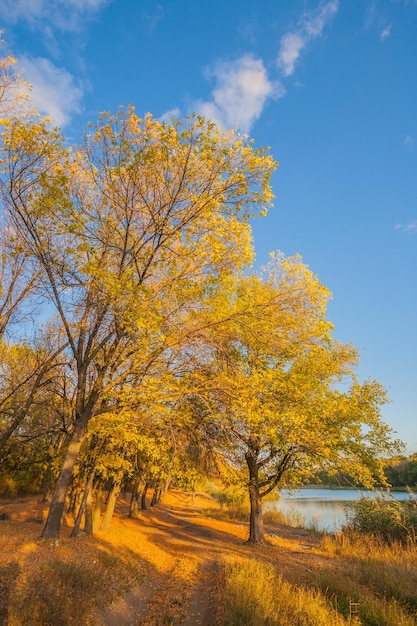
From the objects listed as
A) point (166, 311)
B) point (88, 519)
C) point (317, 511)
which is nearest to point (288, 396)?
point (166, 311)

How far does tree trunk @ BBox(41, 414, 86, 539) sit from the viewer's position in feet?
34.7

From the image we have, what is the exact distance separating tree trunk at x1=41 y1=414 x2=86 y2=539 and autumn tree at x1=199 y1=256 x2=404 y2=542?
13.2 feet

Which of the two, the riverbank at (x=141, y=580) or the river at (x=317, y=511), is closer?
the riverbank at (x=141, y=580)

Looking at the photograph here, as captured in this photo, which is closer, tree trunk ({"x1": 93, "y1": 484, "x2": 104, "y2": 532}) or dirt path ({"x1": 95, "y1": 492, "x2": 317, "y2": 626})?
dirt path ({"x1": 95, "y1": 492, "x2": 317, "y2": 626})

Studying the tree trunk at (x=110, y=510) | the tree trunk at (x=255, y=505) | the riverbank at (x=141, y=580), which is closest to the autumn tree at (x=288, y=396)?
the tree trunk at (x=255, y=505)

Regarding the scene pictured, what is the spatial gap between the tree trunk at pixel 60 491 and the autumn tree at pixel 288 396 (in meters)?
4.03

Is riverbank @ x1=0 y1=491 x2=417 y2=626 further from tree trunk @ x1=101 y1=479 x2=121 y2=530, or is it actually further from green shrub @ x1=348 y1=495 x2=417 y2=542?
tree trunk @ x1=101 y1=479 x2=121 y2=530

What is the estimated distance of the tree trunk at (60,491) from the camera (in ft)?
34.7

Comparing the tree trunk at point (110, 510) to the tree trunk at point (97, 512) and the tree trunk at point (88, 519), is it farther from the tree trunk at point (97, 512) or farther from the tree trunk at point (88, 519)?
the tree trunk at point (88, 519)

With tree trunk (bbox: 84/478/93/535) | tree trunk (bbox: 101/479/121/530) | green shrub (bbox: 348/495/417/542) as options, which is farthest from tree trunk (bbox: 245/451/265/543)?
tree trunk (bbox: 84/478/93/535)

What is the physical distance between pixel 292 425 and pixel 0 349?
37.3 feet

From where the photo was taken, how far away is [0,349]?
14695mm

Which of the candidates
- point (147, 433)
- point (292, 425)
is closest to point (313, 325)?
point (292, 425)

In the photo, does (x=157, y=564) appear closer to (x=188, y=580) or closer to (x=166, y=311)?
(x=188, y=580)
